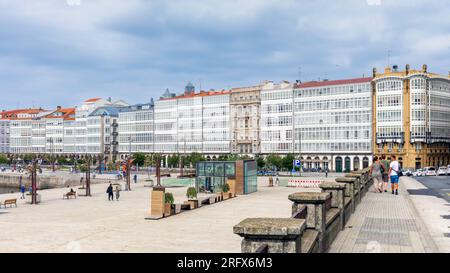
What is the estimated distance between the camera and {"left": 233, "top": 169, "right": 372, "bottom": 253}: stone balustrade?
788cm

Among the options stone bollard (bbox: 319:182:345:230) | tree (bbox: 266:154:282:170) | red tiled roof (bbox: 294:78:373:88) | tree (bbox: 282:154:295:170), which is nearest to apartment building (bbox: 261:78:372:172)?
red tiled roof (bbox: 294:78:373:88)

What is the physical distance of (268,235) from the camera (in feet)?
25.9

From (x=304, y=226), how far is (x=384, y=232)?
360 inches

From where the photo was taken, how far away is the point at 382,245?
14461 mm

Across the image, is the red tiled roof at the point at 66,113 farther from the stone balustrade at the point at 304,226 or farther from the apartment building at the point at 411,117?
the stone balustrade at the point at 304,226

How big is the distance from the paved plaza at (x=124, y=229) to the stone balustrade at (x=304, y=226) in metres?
3.81

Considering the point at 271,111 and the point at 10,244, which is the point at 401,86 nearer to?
the point at 271,111

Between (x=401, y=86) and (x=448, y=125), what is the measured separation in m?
15.1

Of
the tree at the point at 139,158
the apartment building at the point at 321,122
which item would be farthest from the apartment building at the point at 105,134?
the apartment building at the point at 321,122

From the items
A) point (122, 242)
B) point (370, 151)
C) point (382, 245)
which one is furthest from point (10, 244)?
point (370, 151)

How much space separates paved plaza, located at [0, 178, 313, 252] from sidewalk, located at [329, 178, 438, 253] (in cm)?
418

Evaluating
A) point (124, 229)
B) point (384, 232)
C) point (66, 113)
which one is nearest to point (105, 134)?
point (66, 113)

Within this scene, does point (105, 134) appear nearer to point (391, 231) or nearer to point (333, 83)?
point (333, 83)

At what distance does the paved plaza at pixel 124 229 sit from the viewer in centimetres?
1878
